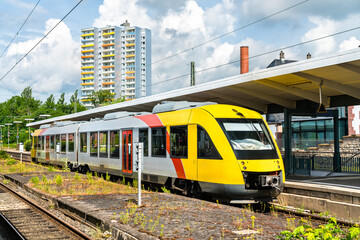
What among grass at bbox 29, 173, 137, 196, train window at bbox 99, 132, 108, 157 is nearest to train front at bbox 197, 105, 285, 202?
grass at bbox 29, 173, 137, 196

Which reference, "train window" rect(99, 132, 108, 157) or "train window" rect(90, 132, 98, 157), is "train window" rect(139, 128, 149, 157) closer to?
"train window" rect(99, 132, 108, 157)

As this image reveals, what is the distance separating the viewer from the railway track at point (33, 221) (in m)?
8.71

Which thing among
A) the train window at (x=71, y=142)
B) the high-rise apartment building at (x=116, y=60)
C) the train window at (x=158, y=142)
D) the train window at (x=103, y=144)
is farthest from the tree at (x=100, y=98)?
the train window at (x=158, y=142)

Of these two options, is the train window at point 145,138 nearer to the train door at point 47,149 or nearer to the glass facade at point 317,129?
the train door at point 47,149

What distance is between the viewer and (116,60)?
443ft

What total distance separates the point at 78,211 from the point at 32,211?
2.40 meters

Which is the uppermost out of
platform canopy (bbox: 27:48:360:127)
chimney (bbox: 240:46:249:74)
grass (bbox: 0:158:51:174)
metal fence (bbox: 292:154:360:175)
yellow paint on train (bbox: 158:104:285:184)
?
chimney (bbox: 240:46:249:74)

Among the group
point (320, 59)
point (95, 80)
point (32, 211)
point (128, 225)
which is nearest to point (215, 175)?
point (128, 225)

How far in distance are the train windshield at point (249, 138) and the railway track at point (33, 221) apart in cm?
480

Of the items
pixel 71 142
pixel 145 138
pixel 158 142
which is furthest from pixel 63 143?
pixel 158 142

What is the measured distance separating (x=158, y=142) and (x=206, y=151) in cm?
294

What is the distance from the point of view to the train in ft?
35.3

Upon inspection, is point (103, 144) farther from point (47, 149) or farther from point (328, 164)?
point (47, 149)

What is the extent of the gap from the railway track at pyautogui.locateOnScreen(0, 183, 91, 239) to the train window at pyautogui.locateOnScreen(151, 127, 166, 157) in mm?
4286
